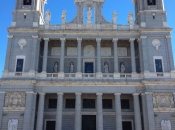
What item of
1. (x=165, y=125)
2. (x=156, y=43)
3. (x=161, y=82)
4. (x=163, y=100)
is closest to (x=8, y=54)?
(x=156, y=43)

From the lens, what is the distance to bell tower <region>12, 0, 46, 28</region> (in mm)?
32125

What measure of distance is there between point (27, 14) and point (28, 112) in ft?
43.3

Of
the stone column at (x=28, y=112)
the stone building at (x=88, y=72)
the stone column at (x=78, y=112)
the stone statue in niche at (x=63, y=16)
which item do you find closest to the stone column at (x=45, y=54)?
the stone building at (x=88, y=72)

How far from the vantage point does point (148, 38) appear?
3119 cm

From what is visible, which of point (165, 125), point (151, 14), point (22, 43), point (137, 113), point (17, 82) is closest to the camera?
point (165, 125)

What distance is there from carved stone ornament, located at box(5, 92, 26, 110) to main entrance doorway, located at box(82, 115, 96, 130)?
296 inches

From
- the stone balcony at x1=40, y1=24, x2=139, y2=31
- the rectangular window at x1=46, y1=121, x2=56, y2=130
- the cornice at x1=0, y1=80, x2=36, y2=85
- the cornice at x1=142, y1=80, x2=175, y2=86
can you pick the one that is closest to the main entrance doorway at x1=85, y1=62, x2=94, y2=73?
the stone balcony at x1=40, y1=24, x2=139, y2=31

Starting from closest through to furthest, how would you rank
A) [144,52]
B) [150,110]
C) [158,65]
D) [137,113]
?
[150,110] < [137,113] < [158,65] < [144,52]

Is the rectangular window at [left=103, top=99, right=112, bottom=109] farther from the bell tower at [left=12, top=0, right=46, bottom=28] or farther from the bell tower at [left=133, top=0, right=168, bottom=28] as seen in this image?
the bell tower at [left=12, top=0, right=46, bottom=28]

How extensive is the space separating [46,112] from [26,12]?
44.4 feet

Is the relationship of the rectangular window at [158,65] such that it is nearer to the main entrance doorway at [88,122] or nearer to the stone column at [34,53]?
the main entrance doorway at [88,122]

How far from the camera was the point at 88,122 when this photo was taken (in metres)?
29.8

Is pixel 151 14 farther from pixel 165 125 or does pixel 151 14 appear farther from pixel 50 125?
pixel 50 125

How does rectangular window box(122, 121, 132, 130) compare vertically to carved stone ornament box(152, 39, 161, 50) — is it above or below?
below
